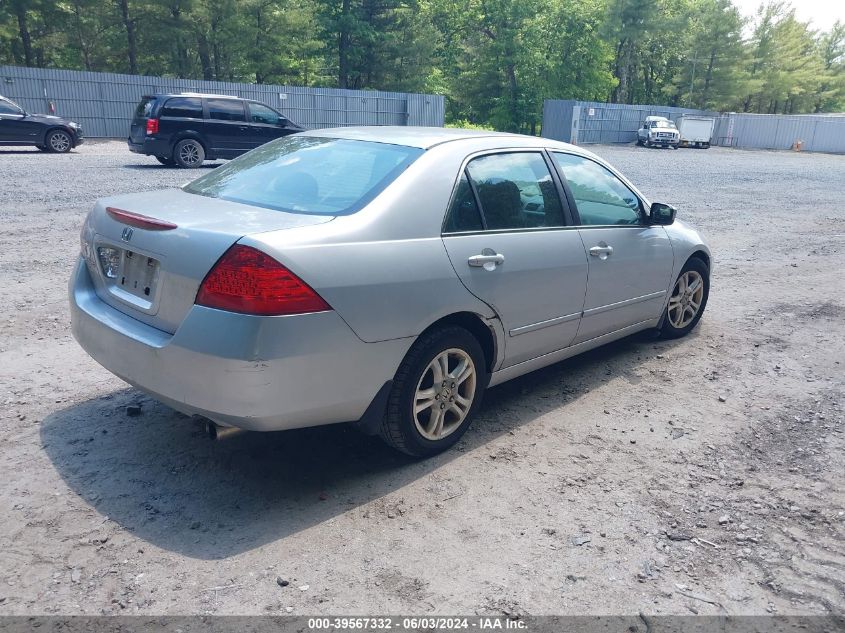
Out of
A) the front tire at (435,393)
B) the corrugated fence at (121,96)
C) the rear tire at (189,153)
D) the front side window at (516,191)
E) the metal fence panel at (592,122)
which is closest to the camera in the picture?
the front tire at (435,393)

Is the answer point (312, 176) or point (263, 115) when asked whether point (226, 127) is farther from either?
point (312, 176)

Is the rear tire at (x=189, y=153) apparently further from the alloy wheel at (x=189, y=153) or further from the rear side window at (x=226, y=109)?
the rear side window at (x=226, y=109)

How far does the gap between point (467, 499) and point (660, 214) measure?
2.79 meters

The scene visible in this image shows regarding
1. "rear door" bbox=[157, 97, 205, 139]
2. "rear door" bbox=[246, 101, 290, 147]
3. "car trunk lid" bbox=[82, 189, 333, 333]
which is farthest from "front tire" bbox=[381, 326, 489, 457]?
"rear door" bbox=[246, 101, 290, 147]

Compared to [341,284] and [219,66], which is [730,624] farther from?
[219,66]

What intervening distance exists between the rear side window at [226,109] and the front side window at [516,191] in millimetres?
14954

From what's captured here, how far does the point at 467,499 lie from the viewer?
3.43 m

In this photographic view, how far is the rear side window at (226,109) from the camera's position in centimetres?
1766

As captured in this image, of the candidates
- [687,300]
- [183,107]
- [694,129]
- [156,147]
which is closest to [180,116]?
[183,107]

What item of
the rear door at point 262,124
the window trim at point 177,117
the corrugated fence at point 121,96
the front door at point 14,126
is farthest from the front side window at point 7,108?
the corrugated fence at point 121,96

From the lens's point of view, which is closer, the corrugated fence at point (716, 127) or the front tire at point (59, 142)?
the front tire at point (59, 142)

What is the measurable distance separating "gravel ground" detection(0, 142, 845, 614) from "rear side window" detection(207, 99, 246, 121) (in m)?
13.1

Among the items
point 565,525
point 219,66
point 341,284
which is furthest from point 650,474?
point 219,66

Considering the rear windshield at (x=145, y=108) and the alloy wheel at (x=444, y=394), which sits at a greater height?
the rear windshield at (x=145, y=108)
